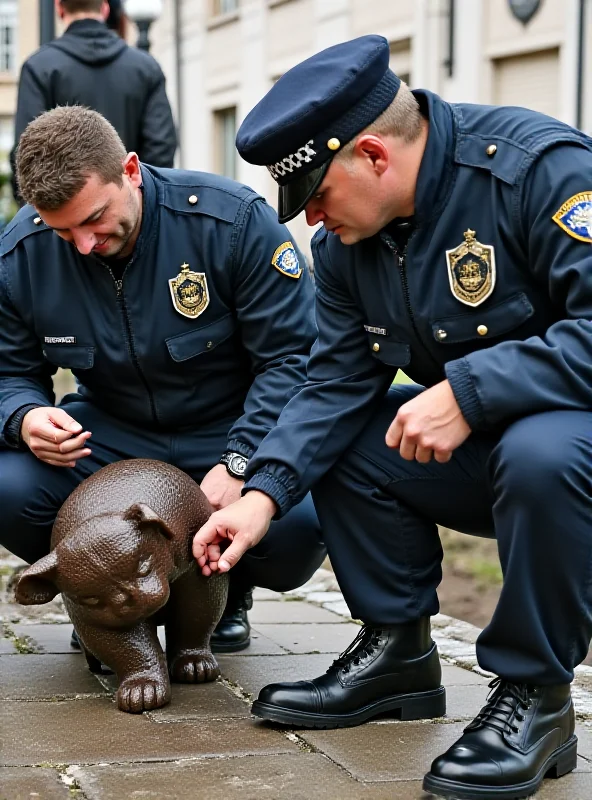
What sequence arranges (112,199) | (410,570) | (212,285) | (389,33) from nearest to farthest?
(410,570)
(112,199)
(212,285)
(389,33)

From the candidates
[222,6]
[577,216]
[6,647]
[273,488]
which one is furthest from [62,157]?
[222,6]

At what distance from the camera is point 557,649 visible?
265cm

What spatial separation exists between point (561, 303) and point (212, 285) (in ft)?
4.00

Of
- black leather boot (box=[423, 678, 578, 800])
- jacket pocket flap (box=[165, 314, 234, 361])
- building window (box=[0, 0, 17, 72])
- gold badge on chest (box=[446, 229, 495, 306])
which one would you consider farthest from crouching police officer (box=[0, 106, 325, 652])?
building window (box=[0, 0, 17, 72])

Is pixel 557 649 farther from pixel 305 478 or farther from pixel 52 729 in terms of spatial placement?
pixel 52 729

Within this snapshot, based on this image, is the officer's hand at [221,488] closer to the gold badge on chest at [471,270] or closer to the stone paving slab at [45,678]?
the stone paving slab at [45,678]

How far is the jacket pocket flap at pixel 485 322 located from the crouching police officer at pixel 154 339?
29.7 inches

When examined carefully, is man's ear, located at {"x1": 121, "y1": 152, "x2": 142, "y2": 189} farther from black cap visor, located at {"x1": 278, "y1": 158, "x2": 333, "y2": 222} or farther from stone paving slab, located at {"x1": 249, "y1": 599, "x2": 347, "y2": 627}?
stone paving slab, located at {"x1": 249, "y1": 599, "x2": 347, "y2": 627}

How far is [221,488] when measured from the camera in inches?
138

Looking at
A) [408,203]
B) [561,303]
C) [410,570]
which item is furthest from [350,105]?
[410,570]

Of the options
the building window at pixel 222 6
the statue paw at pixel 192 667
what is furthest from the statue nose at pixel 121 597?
the building window at pixel 222 6

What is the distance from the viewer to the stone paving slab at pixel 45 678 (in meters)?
3.37

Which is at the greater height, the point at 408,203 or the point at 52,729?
the point at 408,203

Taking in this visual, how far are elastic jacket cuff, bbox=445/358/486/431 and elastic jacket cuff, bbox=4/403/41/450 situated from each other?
55.9 inches
